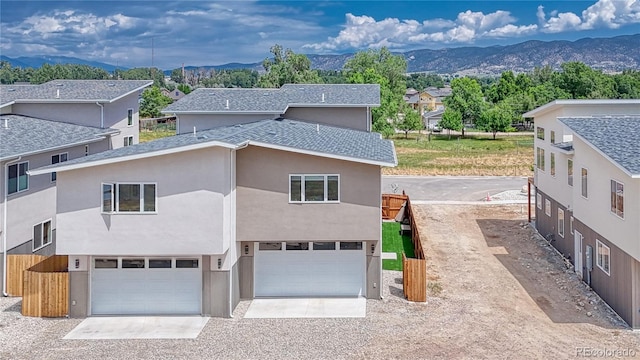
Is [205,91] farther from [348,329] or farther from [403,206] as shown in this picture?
[348,329]

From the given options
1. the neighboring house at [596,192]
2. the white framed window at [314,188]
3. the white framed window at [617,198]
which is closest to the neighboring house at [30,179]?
the white framed window at [314,188]

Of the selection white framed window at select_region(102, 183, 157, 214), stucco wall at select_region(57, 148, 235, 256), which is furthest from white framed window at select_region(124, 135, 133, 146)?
white framed window at select_region(102, 183, 157, 214)

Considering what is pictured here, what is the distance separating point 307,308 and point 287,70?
194 ft

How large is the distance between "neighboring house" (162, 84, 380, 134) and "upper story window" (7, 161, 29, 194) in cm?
827

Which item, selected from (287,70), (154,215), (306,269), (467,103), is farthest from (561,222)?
(467,103)

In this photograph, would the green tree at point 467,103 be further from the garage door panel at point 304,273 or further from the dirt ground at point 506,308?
the garage door panel at point 304,273

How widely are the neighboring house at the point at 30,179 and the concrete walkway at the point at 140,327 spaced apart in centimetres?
468

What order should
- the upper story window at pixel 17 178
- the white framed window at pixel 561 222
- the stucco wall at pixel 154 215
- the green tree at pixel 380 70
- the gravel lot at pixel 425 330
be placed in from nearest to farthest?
the gravel lot at pixel 425 330, the stucco wall at pixel 154 215, the upper story window at pixel 17 178, the white framed window at pixel 561 222, the green tree at pixel 380 70

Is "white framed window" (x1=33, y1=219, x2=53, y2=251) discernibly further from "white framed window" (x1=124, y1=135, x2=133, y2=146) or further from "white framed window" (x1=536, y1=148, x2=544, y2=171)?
"white framed window" (x1=536, y1=148, x2=544, y2=171)

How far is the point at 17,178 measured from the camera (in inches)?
752

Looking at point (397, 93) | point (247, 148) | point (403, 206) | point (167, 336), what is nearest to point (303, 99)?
point (403, 206)

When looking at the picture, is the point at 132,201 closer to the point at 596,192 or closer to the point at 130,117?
the point at 130,117

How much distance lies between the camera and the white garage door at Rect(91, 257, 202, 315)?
55.4ft

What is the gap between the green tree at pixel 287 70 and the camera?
236ft
